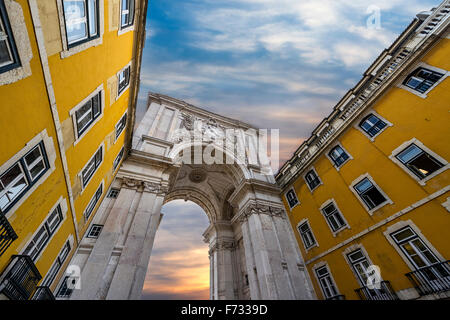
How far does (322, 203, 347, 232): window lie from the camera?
14000 mm

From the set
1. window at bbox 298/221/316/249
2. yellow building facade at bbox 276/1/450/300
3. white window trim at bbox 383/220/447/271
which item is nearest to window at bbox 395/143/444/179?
yellow building facade at bbox 276/1/450/300

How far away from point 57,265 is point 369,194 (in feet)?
57.7

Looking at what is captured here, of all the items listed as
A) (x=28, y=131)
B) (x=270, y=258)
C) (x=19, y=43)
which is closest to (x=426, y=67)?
(x=270, y=258)

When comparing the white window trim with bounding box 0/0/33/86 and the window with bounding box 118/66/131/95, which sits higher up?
the window with bounding box 118/66/131/95

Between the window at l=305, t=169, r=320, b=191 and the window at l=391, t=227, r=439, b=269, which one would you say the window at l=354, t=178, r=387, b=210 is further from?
the window at l=305, t=169, r=320, b=191

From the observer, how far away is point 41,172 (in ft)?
19.2

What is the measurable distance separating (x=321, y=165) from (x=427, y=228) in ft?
26.4

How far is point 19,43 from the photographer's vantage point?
169 inches

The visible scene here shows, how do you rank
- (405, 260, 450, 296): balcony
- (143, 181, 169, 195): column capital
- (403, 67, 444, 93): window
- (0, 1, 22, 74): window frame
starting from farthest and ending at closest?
(143, 181, 169, 195): column capital < (403, 67, 444, 93): window < (405, 260, 450, 296): balcony < (0, 1, 22, 74): window frame

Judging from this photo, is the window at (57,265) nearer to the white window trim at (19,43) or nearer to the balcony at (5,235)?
the balcony at (5,235)

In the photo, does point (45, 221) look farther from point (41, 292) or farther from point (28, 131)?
point (28, 131)

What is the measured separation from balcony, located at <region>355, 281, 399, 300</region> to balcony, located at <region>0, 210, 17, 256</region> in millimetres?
15198
